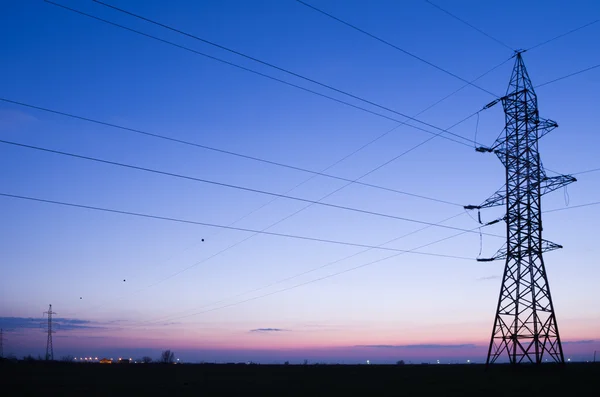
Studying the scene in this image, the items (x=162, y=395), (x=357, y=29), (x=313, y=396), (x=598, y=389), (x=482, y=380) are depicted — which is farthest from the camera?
(x=482, y=380)

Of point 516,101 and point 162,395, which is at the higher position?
point 516,101

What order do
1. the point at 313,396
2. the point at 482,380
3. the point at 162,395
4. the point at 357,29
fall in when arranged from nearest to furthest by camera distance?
the point at 357,29, the point at 313,396, the point at 162,395, the point at 482,380

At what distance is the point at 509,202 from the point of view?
38281 millimetres

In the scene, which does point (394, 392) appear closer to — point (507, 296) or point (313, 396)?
point (313, 396)

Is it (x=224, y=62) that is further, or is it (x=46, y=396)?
(x=46, y=396)

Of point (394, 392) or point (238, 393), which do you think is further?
point (238, 393)

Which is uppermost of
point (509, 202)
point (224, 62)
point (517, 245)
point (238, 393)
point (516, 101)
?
point (516, 101)

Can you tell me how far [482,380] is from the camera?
1467 inches

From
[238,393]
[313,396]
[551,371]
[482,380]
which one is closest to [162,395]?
[238,393]

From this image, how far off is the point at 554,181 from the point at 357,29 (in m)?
22.8

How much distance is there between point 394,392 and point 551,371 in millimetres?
13474

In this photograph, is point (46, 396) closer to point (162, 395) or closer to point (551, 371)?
point (162, 395)

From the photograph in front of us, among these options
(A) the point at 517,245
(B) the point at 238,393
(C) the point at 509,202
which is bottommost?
(B) the point at 238,393

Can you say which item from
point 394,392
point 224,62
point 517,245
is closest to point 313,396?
point 394,392
